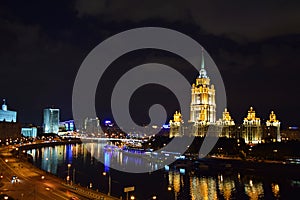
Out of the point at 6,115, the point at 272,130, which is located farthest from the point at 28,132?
the point at 272,130

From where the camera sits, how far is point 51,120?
564 feet

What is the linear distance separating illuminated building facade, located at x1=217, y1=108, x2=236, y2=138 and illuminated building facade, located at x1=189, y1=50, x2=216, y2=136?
9.23ft

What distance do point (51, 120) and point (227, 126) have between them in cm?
10789

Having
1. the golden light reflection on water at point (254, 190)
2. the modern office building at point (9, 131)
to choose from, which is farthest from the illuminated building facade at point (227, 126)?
the modern office building at point (9, 131)

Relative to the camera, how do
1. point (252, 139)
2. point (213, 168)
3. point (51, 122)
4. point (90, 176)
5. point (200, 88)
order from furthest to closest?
point (51, 122) → point (200, 88) → point (252, 139) → point (213, 168) → point (90, 176)

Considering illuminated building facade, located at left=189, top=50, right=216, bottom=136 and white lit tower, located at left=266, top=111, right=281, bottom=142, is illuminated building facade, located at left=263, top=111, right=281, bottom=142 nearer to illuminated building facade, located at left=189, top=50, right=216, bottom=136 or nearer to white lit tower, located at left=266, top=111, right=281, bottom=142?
white lit tower, located at left=266, top=111, right=281, bottom=142

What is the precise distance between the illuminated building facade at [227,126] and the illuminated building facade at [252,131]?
3643 mm

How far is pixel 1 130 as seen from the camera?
91.5 meters

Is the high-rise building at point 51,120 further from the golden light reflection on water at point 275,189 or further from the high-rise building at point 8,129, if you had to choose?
the golden light reflection on water at point 275,189

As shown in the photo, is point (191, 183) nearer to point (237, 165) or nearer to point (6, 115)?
point (237, 165)

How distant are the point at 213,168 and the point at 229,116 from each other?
4411 centimetres

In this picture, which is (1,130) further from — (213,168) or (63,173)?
(213,168)

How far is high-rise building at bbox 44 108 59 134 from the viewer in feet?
560

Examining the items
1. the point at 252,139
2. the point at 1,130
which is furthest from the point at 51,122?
the point at 252,139
